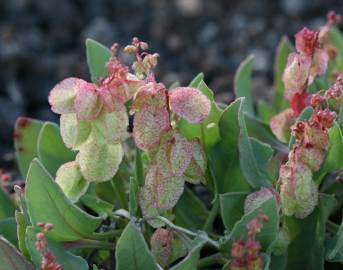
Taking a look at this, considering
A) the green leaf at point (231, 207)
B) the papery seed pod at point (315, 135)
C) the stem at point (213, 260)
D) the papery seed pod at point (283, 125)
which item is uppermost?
the papery seed pod at point (315, 135)

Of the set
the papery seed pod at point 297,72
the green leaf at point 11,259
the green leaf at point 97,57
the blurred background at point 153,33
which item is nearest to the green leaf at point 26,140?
the green leaf at point 97,57

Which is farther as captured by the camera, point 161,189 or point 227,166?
point 227,166

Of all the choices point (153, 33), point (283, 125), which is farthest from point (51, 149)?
point (153, 33)

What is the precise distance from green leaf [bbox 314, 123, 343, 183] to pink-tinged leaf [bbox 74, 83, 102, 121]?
519 mm

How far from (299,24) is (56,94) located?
2.65 m

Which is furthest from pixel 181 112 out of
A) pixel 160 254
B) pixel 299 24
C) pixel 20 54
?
pixel 299 24

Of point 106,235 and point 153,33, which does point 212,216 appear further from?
point 153,33

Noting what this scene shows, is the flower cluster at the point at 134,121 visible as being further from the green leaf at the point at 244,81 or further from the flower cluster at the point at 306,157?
the green leaf at the point at 244,81

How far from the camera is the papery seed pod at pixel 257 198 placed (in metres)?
1.70

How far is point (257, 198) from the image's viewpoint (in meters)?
1.72

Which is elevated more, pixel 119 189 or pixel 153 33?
pixel 153 33

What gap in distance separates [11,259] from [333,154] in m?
0.74

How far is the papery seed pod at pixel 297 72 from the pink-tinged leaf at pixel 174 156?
39 centimetres

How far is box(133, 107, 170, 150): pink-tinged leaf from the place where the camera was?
1645 millimetres
